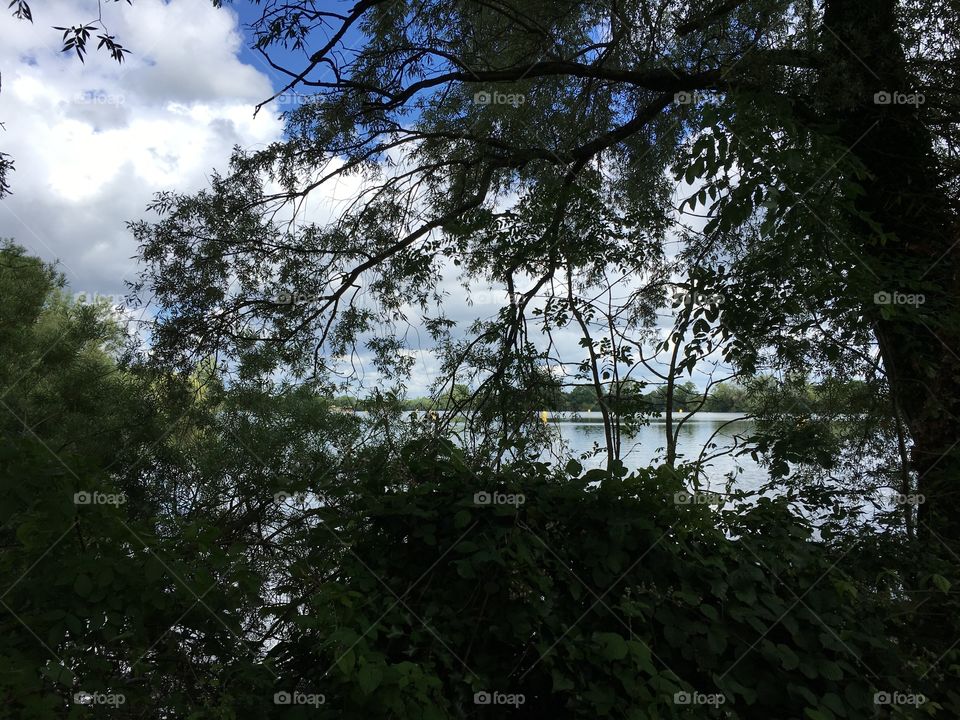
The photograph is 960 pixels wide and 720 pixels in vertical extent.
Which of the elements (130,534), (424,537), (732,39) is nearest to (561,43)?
(732,39)

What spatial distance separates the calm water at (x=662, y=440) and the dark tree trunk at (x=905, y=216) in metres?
0.81

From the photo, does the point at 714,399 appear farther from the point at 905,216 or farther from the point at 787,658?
the point at 787,658

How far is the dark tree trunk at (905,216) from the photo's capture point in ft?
11.5

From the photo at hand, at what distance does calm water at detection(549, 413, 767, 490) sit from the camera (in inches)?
138

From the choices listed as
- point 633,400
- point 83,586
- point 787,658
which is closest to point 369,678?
point 83,586

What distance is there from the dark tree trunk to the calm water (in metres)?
0.81

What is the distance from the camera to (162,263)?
183 inches

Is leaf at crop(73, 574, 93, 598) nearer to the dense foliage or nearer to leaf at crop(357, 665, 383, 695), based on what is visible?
the dense foliage

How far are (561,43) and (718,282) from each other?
2.56 meters

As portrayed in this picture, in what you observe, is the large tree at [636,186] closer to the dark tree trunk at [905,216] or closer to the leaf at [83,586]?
the dark tree trunk at [905,216]

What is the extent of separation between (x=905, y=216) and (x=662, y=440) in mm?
1808

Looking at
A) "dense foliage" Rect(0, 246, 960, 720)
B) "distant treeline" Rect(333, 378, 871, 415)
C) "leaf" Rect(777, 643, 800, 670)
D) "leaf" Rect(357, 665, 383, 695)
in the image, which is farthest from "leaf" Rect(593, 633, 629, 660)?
"distant treeline" Rect(333, 378, 871, 415)

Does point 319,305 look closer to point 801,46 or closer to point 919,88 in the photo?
point 801,46

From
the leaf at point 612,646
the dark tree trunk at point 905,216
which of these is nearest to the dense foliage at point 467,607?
the leaf at point 612,646
